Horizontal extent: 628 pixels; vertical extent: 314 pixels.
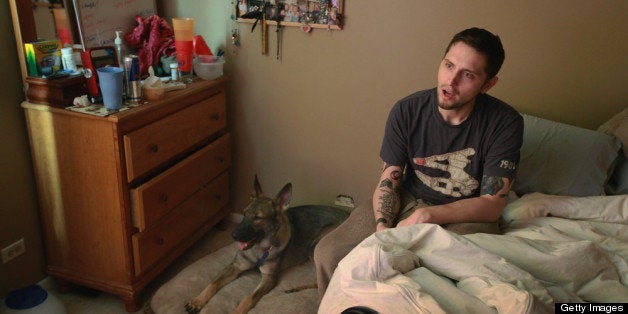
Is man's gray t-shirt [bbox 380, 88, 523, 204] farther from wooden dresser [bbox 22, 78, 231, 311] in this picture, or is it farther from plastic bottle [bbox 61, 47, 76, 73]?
plastic bottle [bbox 61, 47, 76, 73]

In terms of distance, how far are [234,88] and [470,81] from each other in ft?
4.46

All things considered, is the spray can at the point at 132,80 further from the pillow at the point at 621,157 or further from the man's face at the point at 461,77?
the pillow at the point at 621,157

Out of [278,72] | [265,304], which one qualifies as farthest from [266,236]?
[278,72]

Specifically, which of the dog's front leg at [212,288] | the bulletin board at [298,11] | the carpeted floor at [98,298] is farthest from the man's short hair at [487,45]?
the carpeted floor at [98,298]

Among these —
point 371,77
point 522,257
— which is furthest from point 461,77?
point 371,77

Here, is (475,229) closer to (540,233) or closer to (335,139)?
(540,233)

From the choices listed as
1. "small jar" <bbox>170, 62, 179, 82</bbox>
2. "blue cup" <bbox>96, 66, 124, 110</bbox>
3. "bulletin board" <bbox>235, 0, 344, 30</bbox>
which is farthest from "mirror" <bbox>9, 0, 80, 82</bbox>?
"bulletin board" <bbox>235, 0, 344, 30</bbox>

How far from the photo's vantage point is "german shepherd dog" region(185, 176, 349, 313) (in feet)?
6.71

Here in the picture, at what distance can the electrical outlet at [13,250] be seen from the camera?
6.24 ft

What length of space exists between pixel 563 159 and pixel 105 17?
2063 millimetres

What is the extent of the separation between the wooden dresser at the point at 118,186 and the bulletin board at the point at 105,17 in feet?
1.32

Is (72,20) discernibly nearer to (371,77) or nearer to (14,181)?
(14,181)

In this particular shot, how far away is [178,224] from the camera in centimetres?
222

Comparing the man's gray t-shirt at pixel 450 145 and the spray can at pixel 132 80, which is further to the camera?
the spray can at pixel 132 80
